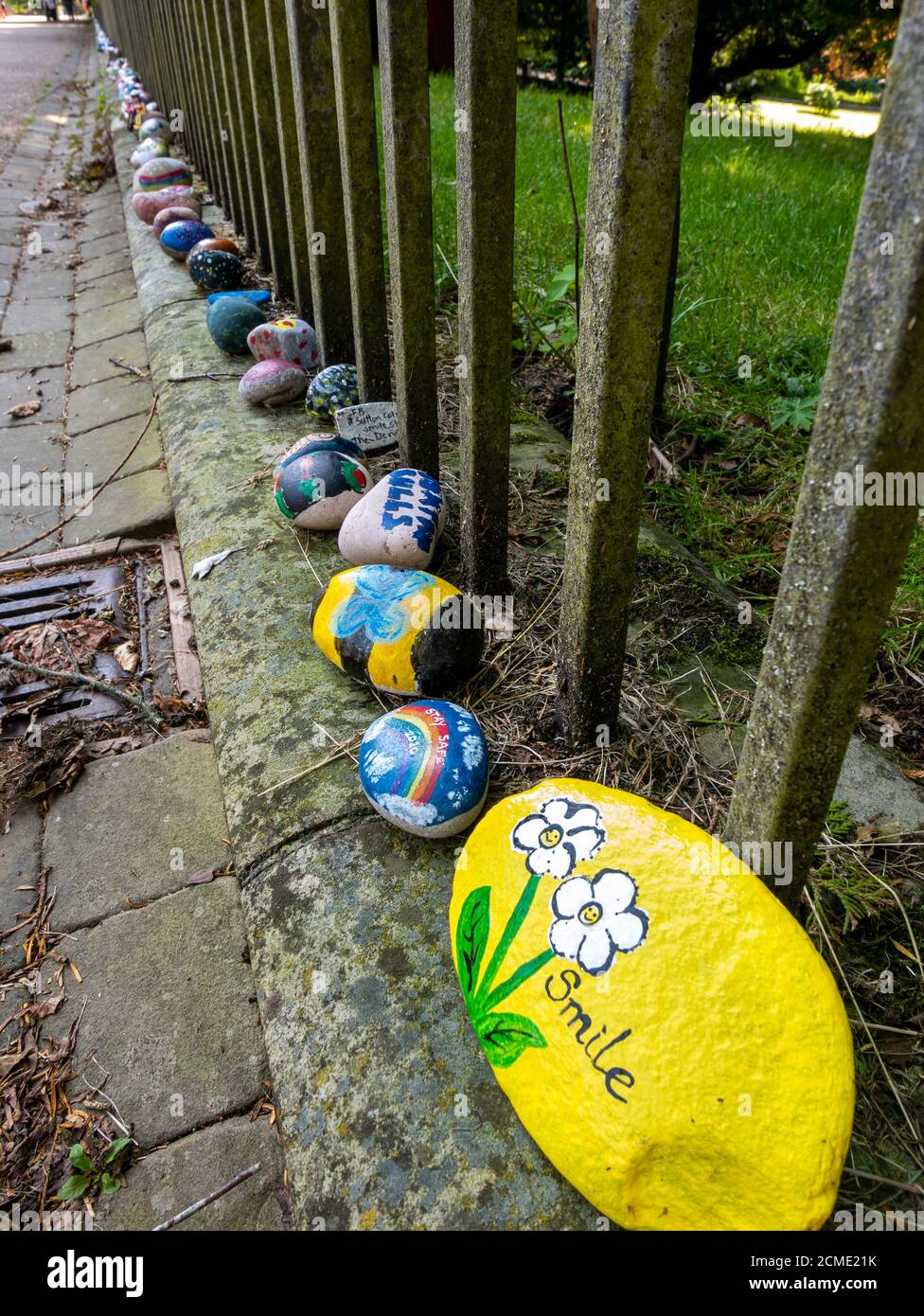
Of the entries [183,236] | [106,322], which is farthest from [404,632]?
[106,322]

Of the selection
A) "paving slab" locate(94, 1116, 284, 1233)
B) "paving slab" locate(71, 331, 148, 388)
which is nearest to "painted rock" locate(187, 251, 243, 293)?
"paving slab" locate(71, 331, 148, 388)

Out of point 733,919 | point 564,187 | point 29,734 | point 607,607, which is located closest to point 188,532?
point 29,734

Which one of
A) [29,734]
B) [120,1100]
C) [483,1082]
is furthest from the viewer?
[29,734]

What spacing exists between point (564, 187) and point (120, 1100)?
5.51 m

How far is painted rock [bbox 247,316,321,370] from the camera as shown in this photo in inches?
128

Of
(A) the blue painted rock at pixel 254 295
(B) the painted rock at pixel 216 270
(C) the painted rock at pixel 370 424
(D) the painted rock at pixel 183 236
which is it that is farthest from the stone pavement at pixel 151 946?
(D) the painted rock at pixel 183 236

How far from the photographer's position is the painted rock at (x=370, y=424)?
269cm

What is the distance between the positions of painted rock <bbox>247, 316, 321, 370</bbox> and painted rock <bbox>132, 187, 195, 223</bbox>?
2810 mm

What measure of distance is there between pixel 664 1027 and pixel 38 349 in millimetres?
4975

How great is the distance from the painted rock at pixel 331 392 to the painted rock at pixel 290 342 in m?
0.35

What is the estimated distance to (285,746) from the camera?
1830mm

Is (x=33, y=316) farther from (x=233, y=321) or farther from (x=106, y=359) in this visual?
(x=233, y=321)

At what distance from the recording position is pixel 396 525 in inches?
82.1
